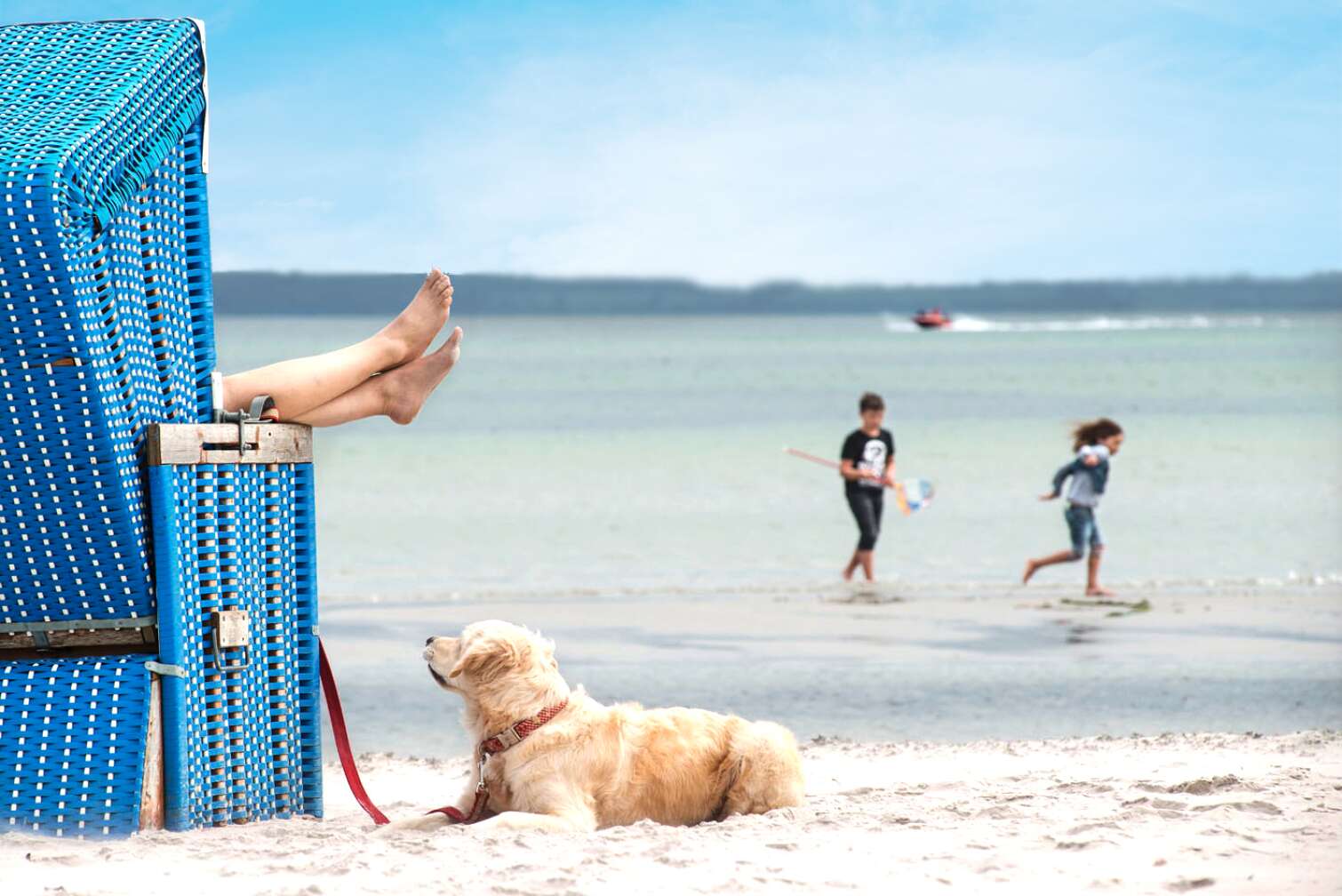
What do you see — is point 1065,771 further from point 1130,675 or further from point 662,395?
point 662,395

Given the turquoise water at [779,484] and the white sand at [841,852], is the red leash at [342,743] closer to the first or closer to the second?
the white sand at [841,852]

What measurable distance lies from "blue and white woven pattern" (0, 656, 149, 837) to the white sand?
83 mm

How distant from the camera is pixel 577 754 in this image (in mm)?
4727

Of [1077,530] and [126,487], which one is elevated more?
[126,487]

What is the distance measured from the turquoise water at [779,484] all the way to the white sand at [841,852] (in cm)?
804

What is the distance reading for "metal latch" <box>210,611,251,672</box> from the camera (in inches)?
184

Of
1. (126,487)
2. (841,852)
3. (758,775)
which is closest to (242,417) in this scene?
(126,487)

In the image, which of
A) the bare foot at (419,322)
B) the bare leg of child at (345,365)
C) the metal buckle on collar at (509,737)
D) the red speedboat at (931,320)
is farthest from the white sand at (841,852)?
the red speedboat at (931,320)

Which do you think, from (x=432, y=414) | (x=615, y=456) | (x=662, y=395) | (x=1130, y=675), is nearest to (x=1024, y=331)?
(x=662, y=395)

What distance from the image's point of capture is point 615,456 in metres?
27.2

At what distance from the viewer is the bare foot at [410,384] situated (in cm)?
547

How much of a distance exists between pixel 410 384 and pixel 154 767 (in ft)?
5.32

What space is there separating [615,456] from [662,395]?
75.4 feet

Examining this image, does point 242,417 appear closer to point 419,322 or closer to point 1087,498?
point 419,322
